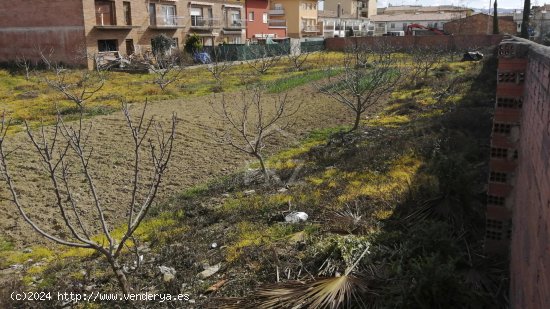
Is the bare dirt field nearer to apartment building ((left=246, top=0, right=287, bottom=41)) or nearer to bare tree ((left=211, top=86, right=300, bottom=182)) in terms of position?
bare tree ((left=211, top=86, right=300, bottom=182))

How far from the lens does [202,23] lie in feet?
144

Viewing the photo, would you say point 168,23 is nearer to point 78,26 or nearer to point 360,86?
point 78,26

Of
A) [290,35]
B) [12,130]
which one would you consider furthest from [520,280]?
[290,35]

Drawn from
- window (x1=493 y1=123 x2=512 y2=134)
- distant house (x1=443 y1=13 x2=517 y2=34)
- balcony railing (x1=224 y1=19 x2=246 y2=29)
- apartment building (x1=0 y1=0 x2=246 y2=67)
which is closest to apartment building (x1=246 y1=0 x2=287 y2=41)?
balcony railing (x1=224 y1=19 x2=246 y2=29)

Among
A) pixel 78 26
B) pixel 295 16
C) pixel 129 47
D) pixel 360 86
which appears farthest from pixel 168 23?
Result: pixel 360 86

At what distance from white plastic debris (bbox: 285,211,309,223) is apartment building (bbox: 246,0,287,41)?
152 ft

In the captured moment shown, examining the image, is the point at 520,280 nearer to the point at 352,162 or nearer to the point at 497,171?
the point at 497,171

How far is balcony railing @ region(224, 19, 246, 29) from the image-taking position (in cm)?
4769

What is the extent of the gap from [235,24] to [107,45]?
17418mm

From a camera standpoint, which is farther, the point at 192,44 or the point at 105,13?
the point at 192,44

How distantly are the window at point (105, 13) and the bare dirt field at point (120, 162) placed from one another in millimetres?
17735

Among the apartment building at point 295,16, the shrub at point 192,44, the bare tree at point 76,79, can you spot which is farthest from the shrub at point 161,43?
the apartment building at point 295,16

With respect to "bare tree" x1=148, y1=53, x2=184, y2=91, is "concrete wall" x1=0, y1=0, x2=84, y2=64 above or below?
above

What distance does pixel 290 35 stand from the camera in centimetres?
6181
